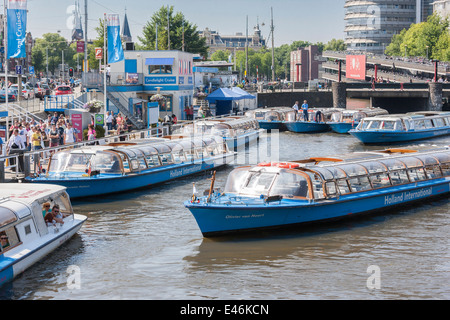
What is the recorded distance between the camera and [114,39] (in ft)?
141

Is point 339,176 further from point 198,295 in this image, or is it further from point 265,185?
point 198,295

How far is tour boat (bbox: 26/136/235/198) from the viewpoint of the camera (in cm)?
2680

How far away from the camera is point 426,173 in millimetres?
27625

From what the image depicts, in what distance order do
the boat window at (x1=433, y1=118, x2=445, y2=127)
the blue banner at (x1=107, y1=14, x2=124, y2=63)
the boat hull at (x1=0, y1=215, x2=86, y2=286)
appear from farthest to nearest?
the boat window at (x1=433, y1=118, x2=445, y2=127), the blue banner at (x1=107, y1=14, x2=124, y2=63), the boat hull at (x1=0, y1=215, x2=86, y2=286)

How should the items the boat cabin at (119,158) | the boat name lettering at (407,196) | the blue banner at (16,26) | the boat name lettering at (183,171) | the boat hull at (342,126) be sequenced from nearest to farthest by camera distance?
1. the boat name lettering at (407,196)
2. the boat cabin at (119,158)
3. the boat name lettering at (183,171)
4. the blue banner at (16,26)
5. the boat hull at (342,126)

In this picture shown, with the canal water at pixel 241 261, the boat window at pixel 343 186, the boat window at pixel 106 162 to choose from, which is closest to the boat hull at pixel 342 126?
the canal water at pixel 241 261

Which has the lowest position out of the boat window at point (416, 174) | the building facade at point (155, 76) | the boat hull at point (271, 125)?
the boat window at point (416, 174)

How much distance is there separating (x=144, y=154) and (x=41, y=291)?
45.7 feet

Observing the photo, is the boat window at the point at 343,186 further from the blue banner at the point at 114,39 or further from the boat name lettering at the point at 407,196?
the blue banner at the point at 114,39

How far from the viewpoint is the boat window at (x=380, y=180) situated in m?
24.8

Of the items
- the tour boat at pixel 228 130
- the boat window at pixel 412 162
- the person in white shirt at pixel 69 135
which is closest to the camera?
the boat window at pixel 412 162

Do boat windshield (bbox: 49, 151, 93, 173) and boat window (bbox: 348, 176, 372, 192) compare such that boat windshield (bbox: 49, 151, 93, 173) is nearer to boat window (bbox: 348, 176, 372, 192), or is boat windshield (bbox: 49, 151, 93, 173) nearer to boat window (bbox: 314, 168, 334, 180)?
boat window (bbox: 314, 168, 334, 180)

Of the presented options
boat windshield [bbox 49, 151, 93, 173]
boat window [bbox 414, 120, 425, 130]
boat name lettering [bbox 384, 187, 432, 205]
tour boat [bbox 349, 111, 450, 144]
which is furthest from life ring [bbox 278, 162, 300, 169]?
boat window [bbox 414, 120, 425, 130]

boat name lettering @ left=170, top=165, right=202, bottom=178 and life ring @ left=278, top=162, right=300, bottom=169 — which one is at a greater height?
life ring @ left=278, top=162, right=300, bottom=169
